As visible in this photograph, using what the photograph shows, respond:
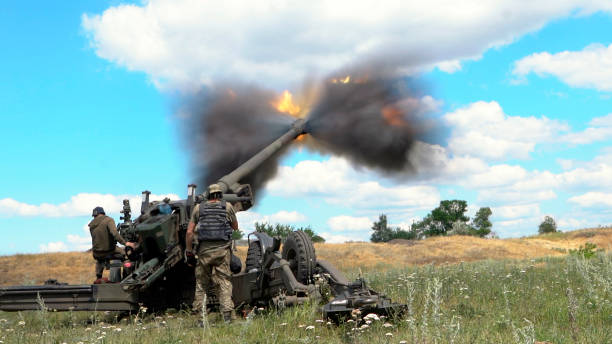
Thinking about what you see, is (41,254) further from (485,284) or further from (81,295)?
(485,284)

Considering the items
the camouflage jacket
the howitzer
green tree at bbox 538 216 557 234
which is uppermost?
green tree at bbox 538 216 557 234

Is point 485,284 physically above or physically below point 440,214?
below

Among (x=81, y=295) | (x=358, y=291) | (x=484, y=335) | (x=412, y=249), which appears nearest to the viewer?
(x=484, y=335)

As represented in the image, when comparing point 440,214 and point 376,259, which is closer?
point 376,259

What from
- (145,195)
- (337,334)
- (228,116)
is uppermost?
(228,116)

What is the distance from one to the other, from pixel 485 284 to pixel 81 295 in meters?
6.83

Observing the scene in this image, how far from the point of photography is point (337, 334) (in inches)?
245

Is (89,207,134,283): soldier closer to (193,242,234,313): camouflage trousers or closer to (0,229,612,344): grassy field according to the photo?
(0,229,612,344): grassy field

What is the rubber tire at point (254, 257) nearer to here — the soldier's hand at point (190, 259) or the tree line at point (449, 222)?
the soldier's hand at point (190, 259)

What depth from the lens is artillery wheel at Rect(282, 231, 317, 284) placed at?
8.24 m

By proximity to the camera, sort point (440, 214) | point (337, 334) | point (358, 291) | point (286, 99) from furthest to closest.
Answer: point (440, 214)
point (286, 99)
point (358, 291)
point (337, 334)

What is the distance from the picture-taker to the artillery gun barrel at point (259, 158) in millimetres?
11539

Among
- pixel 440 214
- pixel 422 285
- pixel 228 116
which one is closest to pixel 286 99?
pixel 228 116

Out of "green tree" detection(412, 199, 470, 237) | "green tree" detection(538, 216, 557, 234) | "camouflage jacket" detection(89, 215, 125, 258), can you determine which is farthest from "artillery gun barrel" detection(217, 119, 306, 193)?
"green tree" detection(538, 216, 557, 234)
